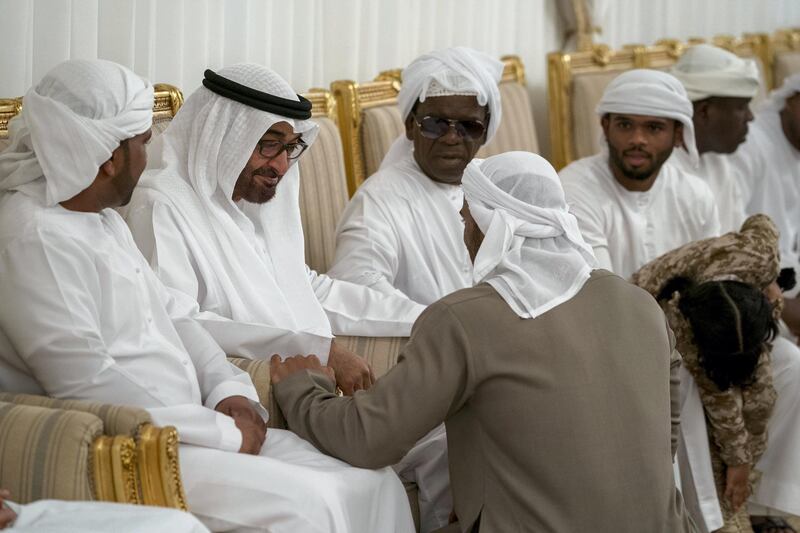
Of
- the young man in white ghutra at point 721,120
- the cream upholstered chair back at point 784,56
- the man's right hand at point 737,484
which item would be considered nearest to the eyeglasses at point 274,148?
the man's right hand at point 737,484

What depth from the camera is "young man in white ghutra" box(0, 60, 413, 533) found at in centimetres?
256

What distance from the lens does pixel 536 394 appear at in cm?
253

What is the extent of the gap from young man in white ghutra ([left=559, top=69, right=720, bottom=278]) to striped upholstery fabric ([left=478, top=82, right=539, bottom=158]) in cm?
74

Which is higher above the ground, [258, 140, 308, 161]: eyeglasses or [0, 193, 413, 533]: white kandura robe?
[258, 140, 308, 161]: eyeglasses

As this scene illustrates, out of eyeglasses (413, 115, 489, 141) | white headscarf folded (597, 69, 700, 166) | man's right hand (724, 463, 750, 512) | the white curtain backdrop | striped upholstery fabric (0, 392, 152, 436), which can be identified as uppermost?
the white curtain backdrop

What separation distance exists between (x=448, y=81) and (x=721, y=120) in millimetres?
1903

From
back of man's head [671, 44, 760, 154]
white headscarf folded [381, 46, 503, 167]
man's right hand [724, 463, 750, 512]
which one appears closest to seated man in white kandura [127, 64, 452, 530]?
white headscarf folded [381, 46, 503, 167]

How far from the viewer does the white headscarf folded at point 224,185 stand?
3.32 m

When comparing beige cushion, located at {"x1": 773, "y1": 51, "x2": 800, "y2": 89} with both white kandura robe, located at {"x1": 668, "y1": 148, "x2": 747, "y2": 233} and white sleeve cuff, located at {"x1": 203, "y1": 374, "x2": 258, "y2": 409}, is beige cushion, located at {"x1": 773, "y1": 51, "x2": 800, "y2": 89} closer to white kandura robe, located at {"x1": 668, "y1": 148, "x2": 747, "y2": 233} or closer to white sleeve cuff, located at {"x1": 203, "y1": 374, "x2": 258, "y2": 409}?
white kandura robe, located at {"x1": 668, "y1": 148, "x2": 747, "y2": 233}

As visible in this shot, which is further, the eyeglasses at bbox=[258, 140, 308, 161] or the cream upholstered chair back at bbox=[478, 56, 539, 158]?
the cream upholstered chair back at bbox=[478, 56, 539, 158]

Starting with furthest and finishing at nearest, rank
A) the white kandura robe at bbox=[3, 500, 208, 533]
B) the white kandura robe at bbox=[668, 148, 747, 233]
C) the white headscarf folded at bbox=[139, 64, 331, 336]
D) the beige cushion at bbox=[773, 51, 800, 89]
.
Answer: the beige cushion at bbox=[773, 51, 800, 89], the white kandura robe at bbox=[668, 148, 747, 233], the white headscarf folded at bbox=[139, 64, 331, 336], the white kandura robe at bbox=[3, 500, 208, 533]

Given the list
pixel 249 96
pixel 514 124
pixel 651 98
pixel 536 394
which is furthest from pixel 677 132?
pixel 536 394

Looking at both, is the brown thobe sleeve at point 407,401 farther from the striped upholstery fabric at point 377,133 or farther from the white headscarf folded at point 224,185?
the striped upholstery fabric at point 377,133

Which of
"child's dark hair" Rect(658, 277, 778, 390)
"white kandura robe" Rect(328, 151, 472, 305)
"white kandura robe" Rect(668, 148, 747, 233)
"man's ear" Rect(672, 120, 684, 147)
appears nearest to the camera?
"child's dark hair" Rect(658, 277, 778, 390)
